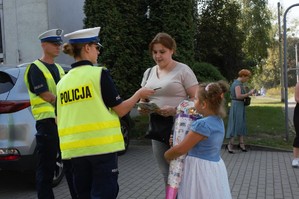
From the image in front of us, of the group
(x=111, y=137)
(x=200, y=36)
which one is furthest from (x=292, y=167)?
(x=200, y=36)

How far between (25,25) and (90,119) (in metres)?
9.31

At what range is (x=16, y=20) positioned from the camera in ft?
38.5

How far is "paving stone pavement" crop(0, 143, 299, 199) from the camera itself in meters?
5.89

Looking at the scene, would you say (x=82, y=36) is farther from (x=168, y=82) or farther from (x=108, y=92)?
(x=168, y=82)

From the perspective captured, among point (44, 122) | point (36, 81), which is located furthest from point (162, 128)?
point (36, 81)

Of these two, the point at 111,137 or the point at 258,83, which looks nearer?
the point at 111,137

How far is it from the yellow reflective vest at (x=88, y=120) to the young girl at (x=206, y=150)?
0.58m

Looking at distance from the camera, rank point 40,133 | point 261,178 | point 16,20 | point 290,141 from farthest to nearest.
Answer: point 16,20
point 290,141
point 261,178
point 40,133

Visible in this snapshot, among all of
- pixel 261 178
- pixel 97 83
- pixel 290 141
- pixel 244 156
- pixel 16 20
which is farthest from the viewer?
pixel 16 20

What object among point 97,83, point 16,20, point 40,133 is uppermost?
point 16,20

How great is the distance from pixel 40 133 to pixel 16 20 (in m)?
8.11

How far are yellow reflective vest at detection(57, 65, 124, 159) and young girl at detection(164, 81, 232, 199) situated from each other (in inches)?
22.8

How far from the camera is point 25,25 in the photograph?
38.3ft

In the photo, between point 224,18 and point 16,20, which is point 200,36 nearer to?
point 224,18
